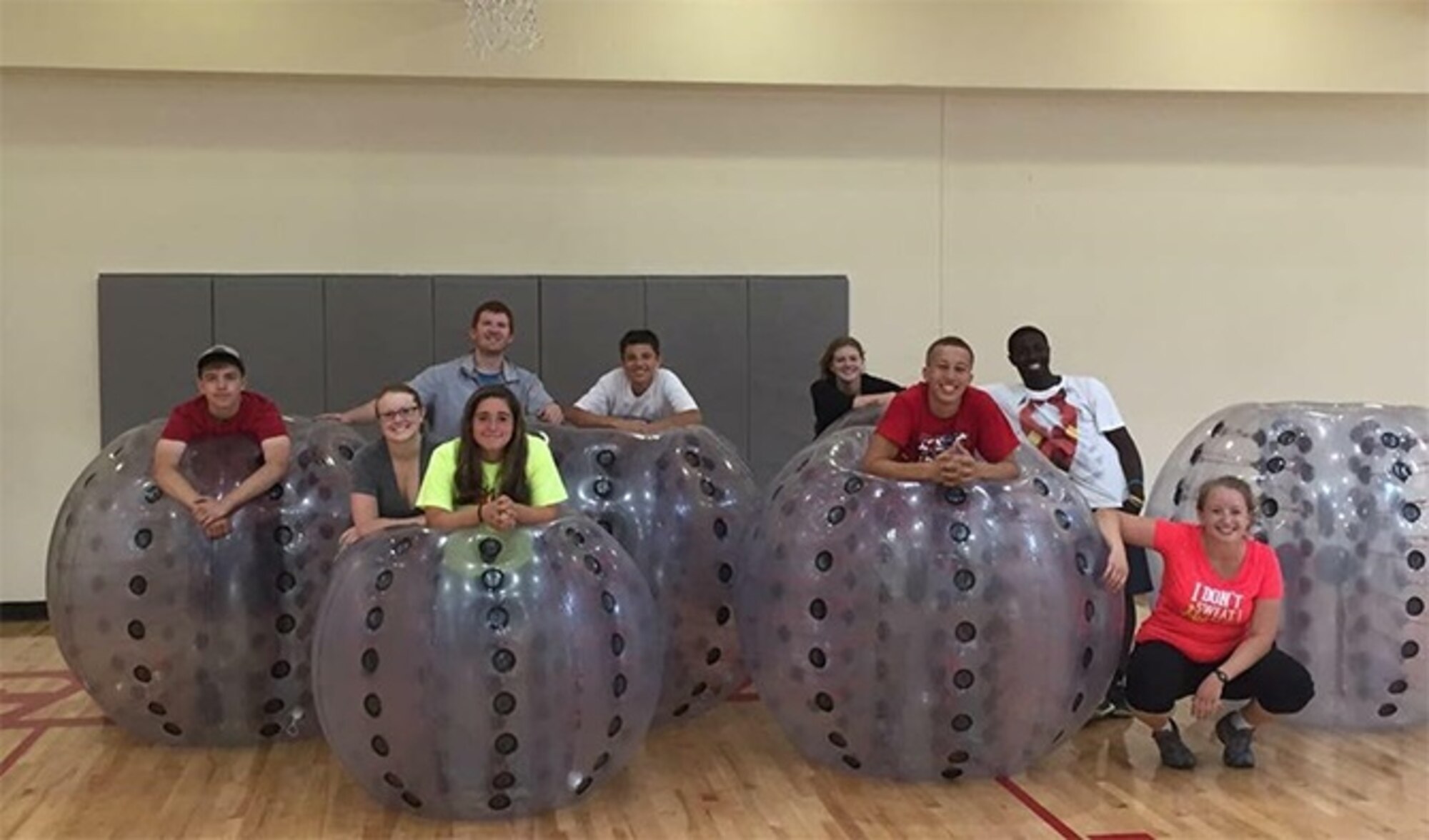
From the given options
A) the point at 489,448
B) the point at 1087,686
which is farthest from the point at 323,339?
the point at 1087,686

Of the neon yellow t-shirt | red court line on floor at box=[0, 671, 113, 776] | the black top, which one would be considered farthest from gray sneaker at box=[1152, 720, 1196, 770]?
red court line on floor at box=[0, 671, 113, 776]

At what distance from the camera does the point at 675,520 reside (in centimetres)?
504

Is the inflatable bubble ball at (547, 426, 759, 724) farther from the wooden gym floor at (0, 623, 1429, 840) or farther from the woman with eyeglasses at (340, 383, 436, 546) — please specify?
the woman with eyeglasses at (340, 383, 436, 546)

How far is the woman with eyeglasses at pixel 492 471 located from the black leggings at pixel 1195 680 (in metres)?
2.06

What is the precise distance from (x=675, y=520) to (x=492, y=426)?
0.97 metres

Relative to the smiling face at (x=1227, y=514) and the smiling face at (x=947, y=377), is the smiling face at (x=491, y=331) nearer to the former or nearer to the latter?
the smiling face at (x=947, y=377)

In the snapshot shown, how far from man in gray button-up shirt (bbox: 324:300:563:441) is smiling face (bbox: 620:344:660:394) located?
37 centimetres

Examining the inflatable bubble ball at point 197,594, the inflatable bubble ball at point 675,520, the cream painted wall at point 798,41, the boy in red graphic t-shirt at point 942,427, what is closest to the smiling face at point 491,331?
the inflatable bubble ball at point 675,520

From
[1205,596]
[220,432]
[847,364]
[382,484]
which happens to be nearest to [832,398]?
[847,364]

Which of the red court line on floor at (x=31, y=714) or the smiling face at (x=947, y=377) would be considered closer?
the smiling face at (x=947, y=377)

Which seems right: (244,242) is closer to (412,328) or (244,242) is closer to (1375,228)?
(412,328)

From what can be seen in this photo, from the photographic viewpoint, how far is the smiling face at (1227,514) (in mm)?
4609

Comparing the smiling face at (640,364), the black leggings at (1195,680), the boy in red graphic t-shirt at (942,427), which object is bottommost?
the black leggings at (1195,680)

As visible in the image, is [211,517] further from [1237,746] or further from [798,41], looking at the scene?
[798,41]
